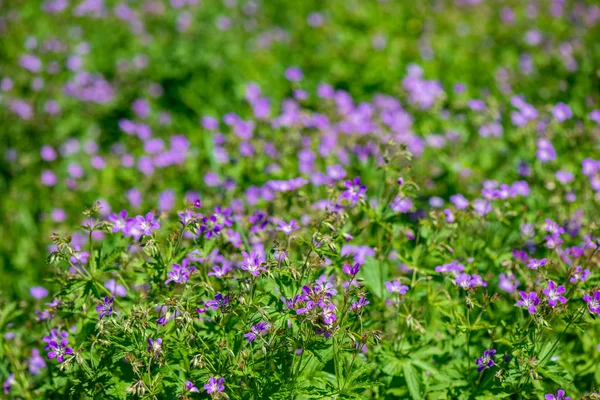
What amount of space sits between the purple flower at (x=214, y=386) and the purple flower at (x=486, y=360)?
137 centimetres

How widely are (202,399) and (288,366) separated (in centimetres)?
47

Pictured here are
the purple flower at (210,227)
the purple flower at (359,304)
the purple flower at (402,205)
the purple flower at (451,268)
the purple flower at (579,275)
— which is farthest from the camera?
the purple flower at (402,205)

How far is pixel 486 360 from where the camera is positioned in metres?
3.16

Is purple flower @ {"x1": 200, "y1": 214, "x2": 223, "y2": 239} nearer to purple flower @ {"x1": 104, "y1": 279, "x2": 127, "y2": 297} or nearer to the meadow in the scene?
the meadow

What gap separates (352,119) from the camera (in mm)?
6352

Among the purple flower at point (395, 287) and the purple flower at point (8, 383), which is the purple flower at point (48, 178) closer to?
the purple flower at point (8, 383)

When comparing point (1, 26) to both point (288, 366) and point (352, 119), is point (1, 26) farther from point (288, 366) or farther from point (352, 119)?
point (288, 366)

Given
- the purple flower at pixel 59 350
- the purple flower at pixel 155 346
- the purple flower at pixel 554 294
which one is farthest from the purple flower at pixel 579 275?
the purple flower at pixel 59 350

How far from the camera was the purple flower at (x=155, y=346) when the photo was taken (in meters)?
2.81

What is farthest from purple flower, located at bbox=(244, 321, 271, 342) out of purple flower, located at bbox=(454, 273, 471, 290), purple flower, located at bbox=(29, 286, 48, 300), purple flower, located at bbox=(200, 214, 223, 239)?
purple flower, located at bbox=(29, 286, 48, 300)

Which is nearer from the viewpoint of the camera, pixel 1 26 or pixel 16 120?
pixel 16 120

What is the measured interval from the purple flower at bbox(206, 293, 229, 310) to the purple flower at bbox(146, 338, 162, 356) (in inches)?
11.7

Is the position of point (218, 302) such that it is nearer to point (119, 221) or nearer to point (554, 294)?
point (119, 221)

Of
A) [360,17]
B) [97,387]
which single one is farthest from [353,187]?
[360,17]
